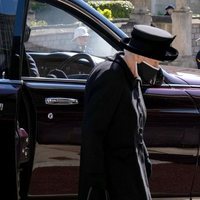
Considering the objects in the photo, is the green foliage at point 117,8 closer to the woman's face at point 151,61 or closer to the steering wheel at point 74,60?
the steering wheel at point 74,60

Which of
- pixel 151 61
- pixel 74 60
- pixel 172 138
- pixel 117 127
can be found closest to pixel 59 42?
pixel 74 60

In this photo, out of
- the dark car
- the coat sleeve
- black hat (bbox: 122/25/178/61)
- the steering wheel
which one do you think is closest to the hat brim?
black hat (bbox: 122/25/178/61)

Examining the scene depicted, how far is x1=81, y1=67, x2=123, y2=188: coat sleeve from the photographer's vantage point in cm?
307

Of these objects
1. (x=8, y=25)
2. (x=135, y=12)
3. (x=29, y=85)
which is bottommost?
(x=135, y=12)

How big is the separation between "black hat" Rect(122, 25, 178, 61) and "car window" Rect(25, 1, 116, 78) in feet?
3.62

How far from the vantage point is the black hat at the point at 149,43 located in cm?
312

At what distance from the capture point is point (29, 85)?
13.3 feet

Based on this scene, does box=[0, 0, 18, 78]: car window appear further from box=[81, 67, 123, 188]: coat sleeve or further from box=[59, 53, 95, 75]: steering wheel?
box=[81, 67, 123, 188]: coat sleeve

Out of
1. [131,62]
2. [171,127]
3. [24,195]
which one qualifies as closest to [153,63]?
[131,62]

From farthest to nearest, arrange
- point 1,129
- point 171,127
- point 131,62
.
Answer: point 171,127
point 1,129
point 131,62

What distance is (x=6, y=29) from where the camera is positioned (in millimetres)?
4098

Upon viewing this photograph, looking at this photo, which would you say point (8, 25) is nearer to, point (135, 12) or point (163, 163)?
point (163, 163)

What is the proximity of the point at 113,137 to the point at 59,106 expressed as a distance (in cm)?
101

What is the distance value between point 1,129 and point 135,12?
1163 cm
